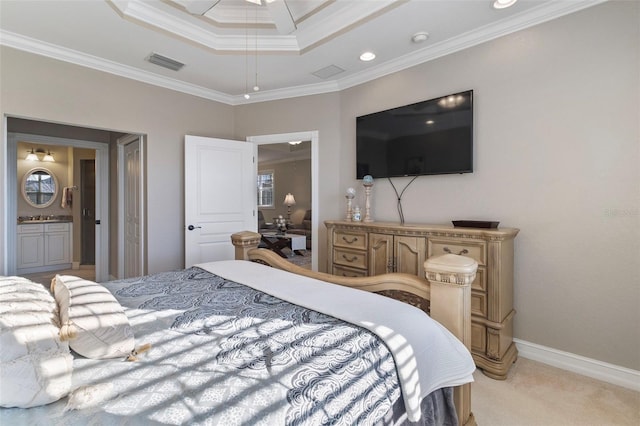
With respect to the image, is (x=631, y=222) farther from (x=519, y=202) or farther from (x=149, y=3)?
(x=149, y=3)

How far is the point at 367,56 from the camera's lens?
299cm

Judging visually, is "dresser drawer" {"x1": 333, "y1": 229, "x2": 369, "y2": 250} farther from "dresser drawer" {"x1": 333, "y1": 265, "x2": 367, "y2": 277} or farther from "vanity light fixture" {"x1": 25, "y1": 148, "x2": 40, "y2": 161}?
"vanity light fixture" {"x1": 25, "y1": 148, "x2": 40, "y2": 161}

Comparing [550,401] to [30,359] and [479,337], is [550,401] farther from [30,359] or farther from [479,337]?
[30,359]

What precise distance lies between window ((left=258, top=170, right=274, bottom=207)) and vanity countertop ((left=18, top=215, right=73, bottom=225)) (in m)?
4.93

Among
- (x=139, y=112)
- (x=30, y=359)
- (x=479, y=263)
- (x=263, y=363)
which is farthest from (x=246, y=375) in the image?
(x=139, y=112)

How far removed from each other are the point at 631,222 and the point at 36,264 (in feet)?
25.8

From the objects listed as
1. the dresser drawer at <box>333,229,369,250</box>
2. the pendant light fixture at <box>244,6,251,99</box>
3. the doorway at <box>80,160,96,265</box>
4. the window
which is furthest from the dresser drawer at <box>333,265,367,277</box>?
the window

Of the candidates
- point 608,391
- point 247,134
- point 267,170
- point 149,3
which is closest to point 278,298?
point 608,391

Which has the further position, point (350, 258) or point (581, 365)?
point (350, 258)

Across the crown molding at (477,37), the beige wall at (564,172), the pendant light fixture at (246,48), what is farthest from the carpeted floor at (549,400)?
the pendant light fixture at (246,48)

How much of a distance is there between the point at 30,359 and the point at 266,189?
362 inches

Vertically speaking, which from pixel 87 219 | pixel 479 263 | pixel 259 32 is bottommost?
pixel 479 263

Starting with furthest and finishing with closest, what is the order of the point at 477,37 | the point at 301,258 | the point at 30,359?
the point at 301,258, the point at 477,37, the point at 30,359

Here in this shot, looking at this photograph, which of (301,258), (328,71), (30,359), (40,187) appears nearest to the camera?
(30,359)
